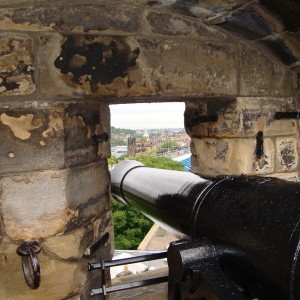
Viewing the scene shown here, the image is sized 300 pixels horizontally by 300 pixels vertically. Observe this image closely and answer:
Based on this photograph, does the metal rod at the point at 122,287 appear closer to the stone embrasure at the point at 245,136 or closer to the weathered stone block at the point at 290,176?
the stone embrasure at the point at 245,136

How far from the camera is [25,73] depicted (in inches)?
51.4

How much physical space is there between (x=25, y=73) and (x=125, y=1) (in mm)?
487

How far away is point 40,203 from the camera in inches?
52.7

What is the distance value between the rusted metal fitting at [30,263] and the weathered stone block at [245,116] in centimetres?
105

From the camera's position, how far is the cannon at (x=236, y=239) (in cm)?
76

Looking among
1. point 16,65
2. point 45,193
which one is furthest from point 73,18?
point 45,193

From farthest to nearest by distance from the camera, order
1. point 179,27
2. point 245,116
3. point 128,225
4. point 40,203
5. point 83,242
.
A: point 128,225 → point 245,116 → point 179,27 → point 83,242 → point 40,203

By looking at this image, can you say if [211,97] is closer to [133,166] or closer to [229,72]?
[229,72]

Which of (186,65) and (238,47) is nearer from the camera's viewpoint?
(186,65)

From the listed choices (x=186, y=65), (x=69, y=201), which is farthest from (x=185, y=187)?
(x=186, y=65)

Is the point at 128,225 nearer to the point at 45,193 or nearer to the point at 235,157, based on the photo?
the point at 235,157

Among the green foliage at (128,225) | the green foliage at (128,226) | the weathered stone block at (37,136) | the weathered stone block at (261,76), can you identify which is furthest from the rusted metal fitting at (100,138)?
the green foliage at (128,225)

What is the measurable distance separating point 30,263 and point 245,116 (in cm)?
119

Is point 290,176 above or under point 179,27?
under
